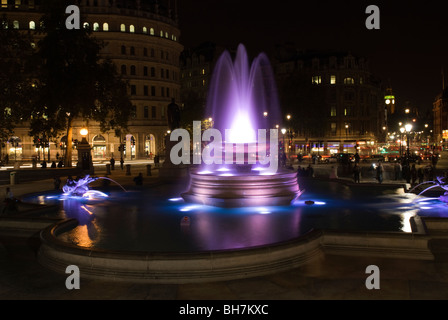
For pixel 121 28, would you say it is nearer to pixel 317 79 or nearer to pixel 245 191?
pixel 317 79

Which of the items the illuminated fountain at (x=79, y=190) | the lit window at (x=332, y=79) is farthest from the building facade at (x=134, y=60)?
the illuminated fountain at (x=79, y=190)

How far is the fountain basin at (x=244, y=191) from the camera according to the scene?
18297 mm

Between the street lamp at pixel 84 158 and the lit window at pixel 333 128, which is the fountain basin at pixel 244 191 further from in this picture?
the lit window at pixel 333 128

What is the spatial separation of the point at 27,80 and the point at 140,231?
28815 millimetres

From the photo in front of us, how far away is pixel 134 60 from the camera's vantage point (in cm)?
7288

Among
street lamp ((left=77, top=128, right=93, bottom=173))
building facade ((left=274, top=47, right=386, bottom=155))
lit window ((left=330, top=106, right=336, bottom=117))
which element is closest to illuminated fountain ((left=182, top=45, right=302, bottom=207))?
street lamp ((left=77, top=128, right=93, bottom=173))

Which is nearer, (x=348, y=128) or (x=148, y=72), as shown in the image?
(x=148, y=72)

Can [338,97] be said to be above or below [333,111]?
above

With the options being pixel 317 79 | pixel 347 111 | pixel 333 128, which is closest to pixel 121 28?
pixel 317 79

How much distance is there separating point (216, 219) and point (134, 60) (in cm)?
6256

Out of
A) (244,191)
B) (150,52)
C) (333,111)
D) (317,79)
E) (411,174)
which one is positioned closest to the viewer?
(244,191)

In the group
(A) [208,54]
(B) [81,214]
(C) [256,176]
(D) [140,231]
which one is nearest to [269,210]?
(C) [256,176]

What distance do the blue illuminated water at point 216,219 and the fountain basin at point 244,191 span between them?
527 mm

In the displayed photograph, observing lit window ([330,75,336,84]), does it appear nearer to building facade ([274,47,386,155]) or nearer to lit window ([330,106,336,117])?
building facade ([274,47,386,155])
